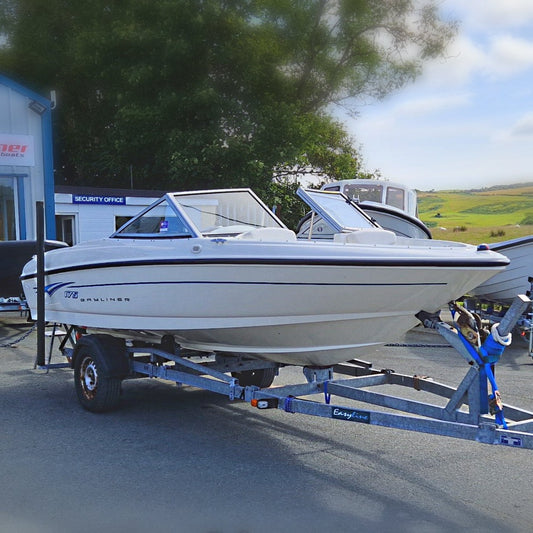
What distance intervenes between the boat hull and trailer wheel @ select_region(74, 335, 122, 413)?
42cm

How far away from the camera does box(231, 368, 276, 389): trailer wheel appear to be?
686 cm

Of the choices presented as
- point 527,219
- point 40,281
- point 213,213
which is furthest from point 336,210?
point 527,219

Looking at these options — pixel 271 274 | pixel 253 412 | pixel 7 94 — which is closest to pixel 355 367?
pixel 253 412

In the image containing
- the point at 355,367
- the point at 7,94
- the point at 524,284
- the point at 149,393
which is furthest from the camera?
the point at 7,94

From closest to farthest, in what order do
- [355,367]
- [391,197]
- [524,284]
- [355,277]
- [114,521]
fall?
[114,521] < [355,277] < [355,367] < [524,284] < [391,197]

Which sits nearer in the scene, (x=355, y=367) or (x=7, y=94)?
(x=355, y=367)

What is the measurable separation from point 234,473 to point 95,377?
6.94ft

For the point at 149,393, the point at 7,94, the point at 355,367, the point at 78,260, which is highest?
the point at 7,94

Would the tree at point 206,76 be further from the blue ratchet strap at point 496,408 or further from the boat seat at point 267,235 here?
the blue ratchet strap at point 496,408

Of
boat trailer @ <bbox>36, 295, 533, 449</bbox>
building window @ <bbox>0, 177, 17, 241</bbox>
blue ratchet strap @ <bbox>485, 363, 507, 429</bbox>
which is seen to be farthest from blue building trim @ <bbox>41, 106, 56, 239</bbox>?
blue ratchet strap @ <bbox>485, 363, 507, 429</bbox>

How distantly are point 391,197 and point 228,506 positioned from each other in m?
11.5

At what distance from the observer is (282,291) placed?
5.02 meters

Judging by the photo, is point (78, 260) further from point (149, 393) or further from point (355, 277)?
A: point (355, 277)

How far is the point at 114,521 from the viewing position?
4004mm
